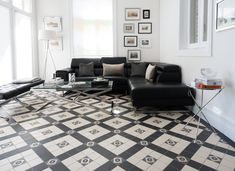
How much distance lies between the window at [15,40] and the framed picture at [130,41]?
2.89 metres

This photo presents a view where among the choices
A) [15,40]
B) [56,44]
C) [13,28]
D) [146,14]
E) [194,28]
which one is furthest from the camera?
[56,44]

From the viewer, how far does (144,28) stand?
17.9 ft

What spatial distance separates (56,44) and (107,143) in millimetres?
4405

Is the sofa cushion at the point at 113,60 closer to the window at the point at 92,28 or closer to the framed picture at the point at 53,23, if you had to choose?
the window at the point at 92,28

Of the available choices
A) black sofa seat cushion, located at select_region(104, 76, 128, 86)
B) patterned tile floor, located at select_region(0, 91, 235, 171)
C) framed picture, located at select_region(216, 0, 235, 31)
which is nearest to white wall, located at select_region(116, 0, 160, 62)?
black sofa seat cushion, located at select_region(104, 76, 128, 86)

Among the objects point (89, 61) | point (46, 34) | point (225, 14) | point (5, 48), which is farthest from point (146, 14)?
point (5, 48)

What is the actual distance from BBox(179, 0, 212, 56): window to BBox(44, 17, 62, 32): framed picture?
358 cm

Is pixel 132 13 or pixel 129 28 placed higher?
pixel 132 13

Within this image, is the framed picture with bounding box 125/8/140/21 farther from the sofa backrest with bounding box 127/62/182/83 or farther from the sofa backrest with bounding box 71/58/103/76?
the sofa backrest with bounding box 127/62/182/83

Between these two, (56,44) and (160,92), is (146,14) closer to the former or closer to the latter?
(56,44)

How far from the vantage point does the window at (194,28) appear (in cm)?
300

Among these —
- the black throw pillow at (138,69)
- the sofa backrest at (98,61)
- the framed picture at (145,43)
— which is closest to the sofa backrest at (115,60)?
the sofa backrest at (98,61)

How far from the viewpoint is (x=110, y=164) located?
1716 millimetres

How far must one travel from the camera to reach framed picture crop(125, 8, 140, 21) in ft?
17.7
